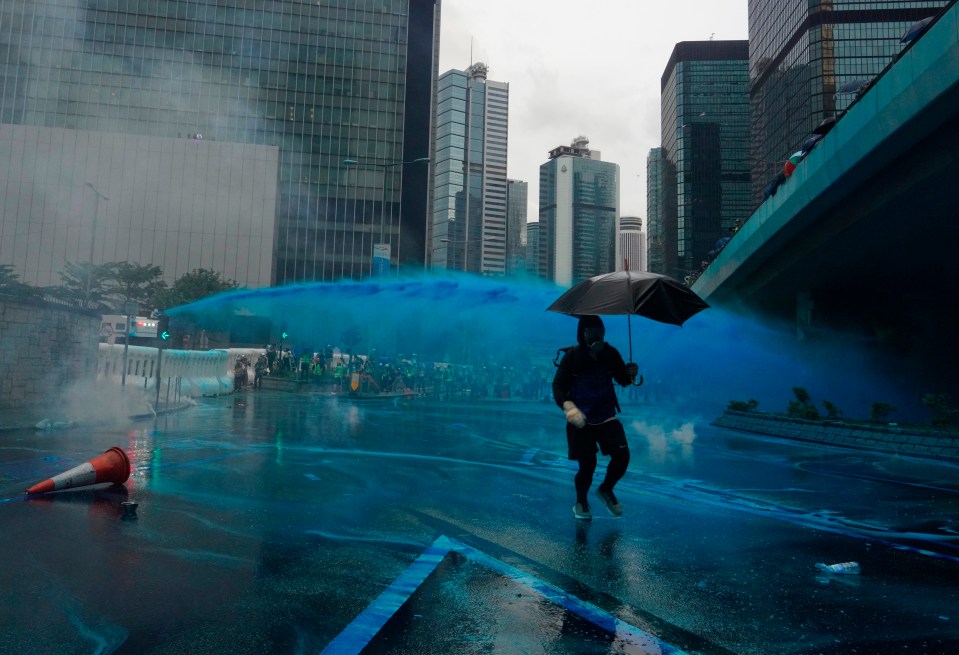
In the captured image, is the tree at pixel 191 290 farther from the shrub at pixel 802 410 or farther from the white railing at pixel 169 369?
the shrub at pixel 802 410

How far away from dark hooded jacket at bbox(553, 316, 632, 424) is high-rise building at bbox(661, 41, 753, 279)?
10099 cm

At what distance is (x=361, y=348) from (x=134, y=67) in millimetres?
45810

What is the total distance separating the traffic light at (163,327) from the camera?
1694 centimetres

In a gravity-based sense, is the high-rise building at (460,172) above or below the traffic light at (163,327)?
above

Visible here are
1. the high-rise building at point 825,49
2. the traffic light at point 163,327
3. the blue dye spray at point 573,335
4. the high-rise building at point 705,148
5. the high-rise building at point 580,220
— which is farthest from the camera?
the high-rise building at point 580,220

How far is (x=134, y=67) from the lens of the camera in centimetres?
6150

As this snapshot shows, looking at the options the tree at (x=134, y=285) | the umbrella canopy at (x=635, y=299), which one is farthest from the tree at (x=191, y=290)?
the umbrella canopy at (x=635, y=299)

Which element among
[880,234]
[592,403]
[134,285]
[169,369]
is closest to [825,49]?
[880,234]

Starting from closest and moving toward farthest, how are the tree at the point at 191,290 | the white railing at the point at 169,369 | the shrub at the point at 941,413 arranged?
the shrub at the point at 941,413, the white railing at the point at 169,369, the tree at the point at 191,290

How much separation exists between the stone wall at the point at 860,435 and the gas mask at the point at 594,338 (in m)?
9.14

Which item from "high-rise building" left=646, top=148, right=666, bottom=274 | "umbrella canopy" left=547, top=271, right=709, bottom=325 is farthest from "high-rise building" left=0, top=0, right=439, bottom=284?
"high-rise building" left=646, top=148, right=666, bottom=274

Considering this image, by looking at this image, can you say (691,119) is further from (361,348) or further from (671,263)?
(361,348)

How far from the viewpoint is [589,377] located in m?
5.59

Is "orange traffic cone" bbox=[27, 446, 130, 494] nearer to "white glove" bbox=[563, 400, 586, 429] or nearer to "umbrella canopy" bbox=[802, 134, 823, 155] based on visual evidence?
"white glove" bbox=[563, 400, 586, 429]
